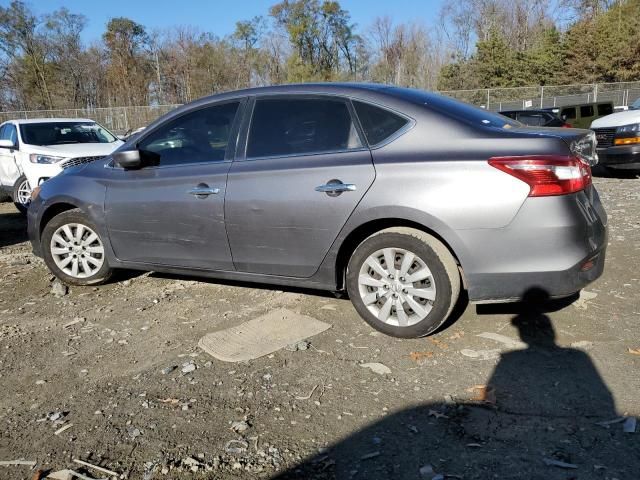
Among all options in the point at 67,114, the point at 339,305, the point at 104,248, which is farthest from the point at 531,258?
the point at 67,114

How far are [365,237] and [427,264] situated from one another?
1.62ft

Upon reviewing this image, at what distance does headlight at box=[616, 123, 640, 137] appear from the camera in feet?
33.1

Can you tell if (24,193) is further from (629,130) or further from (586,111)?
(586,111)

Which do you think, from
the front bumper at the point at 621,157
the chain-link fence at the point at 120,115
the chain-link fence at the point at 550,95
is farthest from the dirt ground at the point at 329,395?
the chain-link fence at the point at 550,95

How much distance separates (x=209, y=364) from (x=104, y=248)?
198 centimetres

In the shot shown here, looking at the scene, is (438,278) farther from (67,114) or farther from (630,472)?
(67,114)

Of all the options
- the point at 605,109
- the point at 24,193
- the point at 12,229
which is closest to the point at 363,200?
the point at 12,229

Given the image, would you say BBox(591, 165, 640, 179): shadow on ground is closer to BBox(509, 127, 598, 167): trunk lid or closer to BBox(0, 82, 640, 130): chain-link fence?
BBox(509, 127, 598, 167): trunk lid

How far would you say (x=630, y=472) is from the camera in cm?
234

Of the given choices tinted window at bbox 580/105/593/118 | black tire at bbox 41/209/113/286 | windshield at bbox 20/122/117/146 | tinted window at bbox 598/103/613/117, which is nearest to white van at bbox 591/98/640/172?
tinted window at bbox 580/105/593/118

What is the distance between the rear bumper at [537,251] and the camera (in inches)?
129

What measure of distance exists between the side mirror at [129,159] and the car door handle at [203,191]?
2.04 ft

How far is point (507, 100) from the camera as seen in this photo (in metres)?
32.0

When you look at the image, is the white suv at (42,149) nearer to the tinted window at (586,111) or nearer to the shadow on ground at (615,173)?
the shadow on ground at (615,173)
